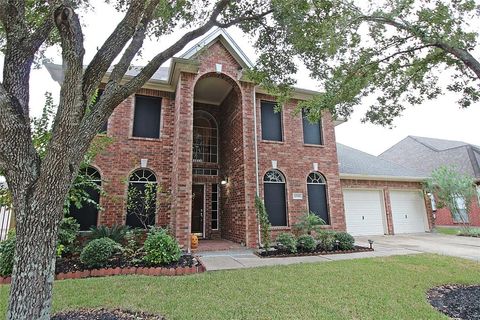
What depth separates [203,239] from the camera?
34.7ft

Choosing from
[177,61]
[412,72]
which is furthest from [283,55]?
[177,61]

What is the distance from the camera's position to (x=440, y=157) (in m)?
19.8

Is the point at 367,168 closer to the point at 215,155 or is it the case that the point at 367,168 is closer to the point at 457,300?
the point at 215,155

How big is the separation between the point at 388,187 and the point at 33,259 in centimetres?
1413

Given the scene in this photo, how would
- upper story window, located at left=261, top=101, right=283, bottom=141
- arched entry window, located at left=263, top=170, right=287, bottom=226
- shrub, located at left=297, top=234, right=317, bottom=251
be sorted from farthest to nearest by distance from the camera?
upper story window, located at left=261, top=101, right=283, bottom=141, arched entry window, located at left=263, top=170, right=287, bottom=226, shrub, located at left=297, top=234, right=317, bottom=251

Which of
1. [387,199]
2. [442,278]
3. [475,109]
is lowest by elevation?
[442,278]

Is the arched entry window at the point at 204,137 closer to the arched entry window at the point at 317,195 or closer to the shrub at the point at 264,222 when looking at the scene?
the shrub at the point at 264,222

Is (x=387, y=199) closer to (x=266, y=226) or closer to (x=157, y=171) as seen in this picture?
(x=266, y=226)

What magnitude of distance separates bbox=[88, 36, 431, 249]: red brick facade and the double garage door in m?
2.09

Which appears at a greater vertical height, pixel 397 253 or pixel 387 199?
pixel 387 199

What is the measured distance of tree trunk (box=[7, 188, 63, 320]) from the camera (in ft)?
8.04

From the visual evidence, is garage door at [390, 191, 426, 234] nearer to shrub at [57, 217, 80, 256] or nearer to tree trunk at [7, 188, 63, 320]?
shrub at [57, 217, 80, 256]

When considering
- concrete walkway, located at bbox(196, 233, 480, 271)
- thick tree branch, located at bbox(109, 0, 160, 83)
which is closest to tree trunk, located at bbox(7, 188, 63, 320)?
thick tree branch, located at bbox(109, 0, 160, 83)

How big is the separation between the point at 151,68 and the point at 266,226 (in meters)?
5.83
